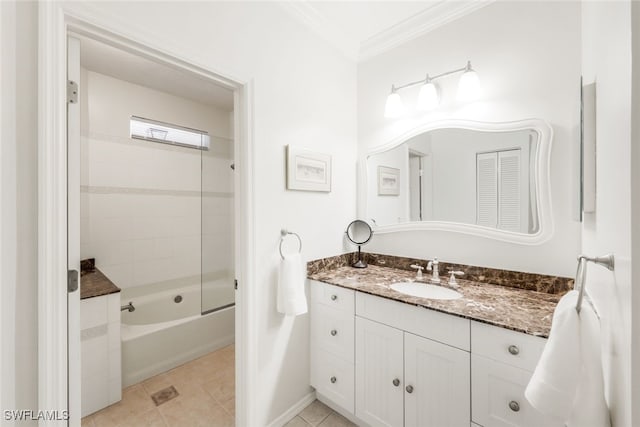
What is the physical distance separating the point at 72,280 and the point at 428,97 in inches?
82.0

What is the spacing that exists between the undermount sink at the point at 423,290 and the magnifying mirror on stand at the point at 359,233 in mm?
431

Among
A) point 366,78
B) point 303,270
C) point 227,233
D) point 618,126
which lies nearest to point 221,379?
point 303,270

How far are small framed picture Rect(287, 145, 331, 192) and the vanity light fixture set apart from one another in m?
0.60

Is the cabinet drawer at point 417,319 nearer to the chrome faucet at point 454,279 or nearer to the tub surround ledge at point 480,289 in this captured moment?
the tub surround ledge at point 480,289

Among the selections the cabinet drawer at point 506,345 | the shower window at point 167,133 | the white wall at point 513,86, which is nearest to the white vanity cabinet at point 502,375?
the cabinet drawer at point 506,345

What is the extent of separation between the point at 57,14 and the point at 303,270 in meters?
1.59

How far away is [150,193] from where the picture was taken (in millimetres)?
2600

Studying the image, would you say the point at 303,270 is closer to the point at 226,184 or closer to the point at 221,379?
the point at 221,379

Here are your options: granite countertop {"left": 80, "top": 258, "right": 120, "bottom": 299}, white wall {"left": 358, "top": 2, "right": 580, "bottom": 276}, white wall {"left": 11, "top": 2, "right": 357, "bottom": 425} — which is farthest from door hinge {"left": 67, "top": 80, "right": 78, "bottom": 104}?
white wall {"left": 358, "top": 2, "right": 580, "bottom": 276}

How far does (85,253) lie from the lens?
2.24m

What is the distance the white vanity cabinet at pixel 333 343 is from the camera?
159 cm

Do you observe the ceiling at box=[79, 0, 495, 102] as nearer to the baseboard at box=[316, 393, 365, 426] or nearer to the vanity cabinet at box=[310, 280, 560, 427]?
the vanity cabinet at box=[310, 280, 560, 427]

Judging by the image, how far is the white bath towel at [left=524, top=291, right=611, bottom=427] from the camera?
0.61 meters

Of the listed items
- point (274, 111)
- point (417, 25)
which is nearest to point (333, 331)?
point (274, 111)
